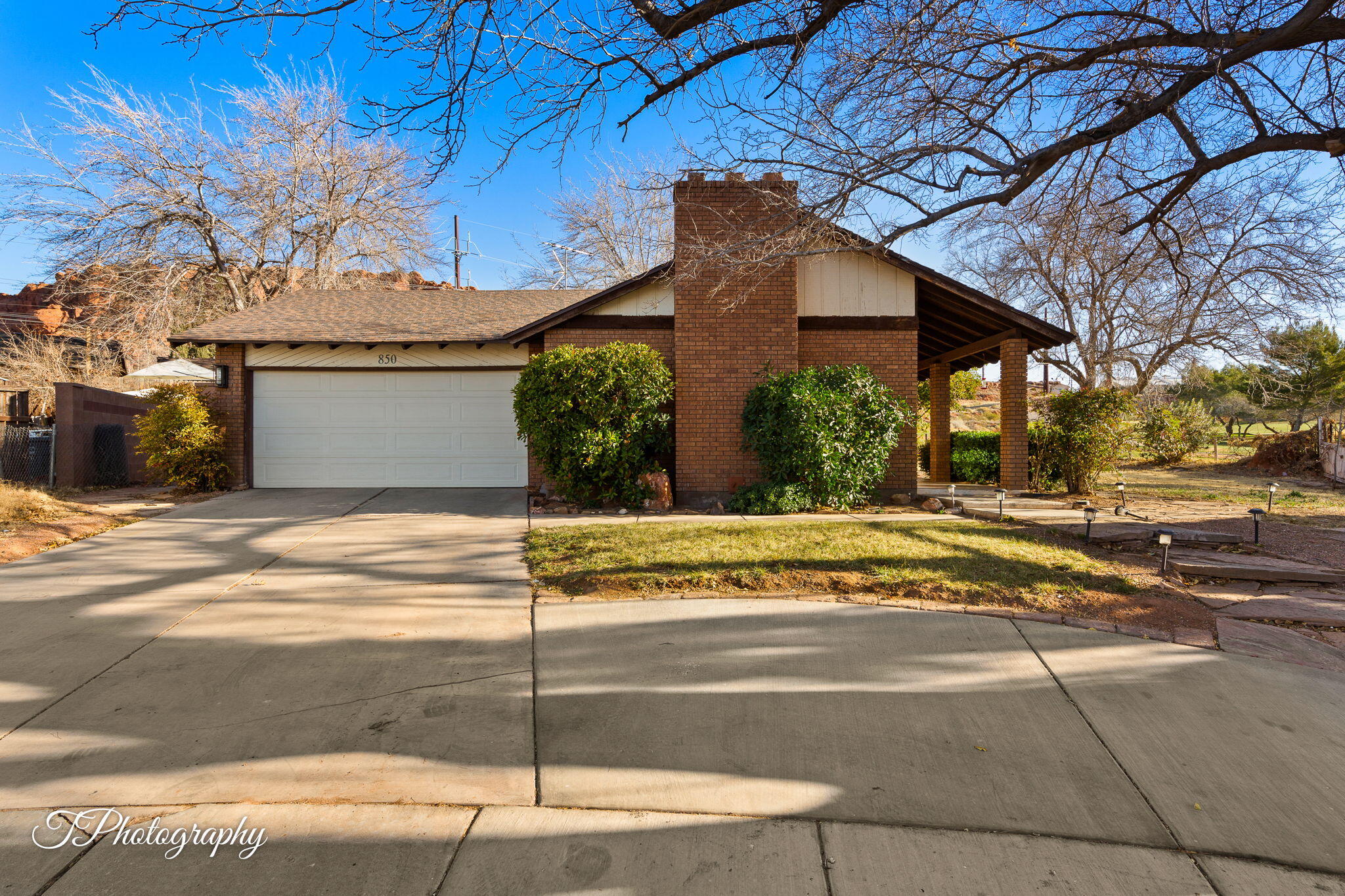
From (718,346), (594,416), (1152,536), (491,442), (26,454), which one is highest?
(718,346)

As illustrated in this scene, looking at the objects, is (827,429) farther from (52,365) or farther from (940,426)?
(52,365)

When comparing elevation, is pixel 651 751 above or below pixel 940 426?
below

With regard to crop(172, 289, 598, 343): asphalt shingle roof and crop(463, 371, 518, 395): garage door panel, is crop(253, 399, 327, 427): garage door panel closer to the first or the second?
crop(172, 289, 598, 343): asphalt shingle roof

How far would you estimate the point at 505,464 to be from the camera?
12.9m

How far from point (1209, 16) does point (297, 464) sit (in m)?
14.3

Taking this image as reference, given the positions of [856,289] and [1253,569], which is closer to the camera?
[1253,569]

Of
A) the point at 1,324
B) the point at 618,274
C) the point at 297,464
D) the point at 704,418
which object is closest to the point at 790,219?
the point at 704,418

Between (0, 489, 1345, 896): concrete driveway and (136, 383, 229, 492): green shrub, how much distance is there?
22.8 feet

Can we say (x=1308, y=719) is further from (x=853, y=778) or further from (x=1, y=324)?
(x=1, y=324)

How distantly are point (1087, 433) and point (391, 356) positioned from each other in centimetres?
1243

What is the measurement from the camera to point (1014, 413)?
38.8 ft

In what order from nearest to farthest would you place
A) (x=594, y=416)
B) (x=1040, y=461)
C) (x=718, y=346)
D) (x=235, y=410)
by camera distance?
(x=594, y=416)
(x=718, y=346)
(x=235, y=410)
(x=1040, y=461)

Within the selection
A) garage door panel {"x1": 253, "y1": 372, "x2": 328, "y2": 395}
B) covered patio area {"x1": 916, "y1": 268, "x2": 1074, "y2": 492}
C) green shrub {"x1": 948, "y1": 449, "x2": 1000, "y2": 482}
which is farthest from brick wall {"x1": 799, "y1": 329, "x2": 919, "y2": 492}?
garage door panel {"x1": 253, "y1": 372, "x2": 328, "y2": 395}

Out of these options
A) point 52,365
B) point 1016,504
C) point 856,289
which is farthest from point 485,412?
point 52,365
